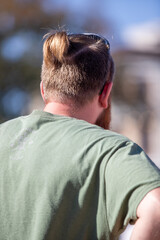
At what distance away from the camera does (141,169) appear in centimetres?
169

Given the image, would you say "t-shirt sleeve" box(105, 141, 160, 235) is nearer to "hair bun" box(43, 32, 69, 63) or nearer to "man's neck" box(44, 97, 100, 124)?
"man's neck" box(44, 97, 100, 124)

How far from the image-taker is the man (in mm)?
1686

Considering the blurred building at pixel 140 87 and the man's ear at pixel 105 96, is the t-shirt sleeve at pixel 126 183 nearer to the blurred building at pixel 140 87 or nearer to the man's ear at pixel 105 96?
the man's ear at pixel 105 96

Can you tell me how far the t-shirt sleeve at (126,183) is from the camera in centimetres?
166

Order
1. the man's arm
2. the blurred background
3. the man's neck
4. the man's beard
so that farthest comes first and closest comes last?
the blurred background, the man's beard, the man's neck, the man's arm

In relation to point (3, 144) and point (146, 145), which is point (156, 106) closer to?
point (146, 145)

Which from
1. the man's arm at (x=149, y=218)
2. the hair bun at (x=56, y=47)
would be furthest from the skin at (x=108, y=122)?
the hair bun at (x=56, y=47)

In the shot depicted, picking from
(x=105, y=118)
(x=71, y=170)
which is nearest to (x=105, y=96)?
(x=105, y=118)

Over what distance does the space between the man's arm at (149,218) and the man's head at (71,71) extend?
1.98 ft

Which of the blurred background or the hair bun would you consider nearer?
the hair bun

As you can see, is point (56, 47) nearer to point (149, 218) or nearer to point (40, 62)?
point (149, 218)

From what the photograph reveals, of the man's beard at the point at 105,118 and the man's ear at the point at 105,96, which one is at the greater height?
the man's ear at the point at 105,96

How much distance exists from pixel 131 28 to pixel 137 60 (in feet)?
5.86

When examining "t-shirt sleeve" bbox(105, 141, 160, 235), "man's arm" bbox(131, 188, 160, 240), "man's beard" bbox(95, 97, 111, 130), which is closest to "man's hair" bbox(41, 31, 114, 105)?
"man's beard" bbox(95, 97, 111, 130)
